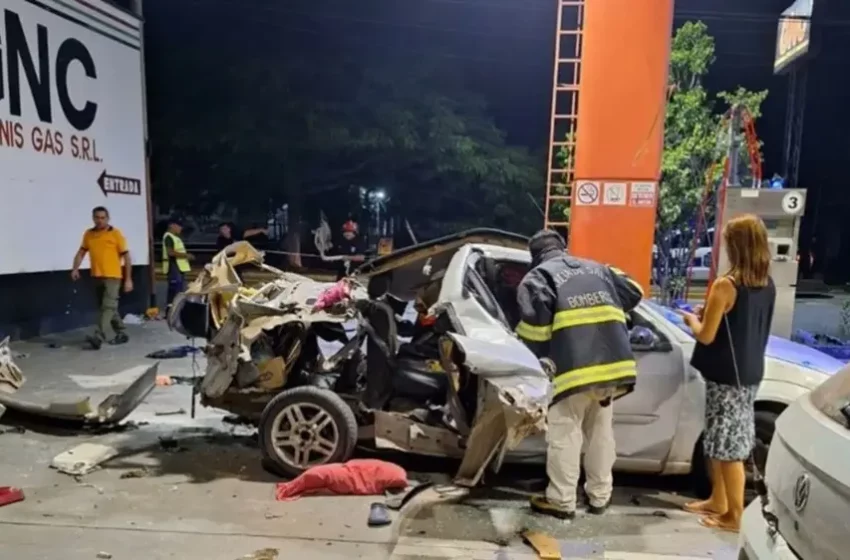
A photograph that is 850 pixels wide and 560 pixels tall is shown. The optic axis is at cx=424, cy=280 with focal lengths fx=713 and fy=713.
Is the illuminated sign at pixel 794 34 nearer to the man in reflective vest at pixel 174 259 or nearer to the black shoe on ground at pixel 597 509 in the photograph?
the black shoe on ground at pixel 597 509

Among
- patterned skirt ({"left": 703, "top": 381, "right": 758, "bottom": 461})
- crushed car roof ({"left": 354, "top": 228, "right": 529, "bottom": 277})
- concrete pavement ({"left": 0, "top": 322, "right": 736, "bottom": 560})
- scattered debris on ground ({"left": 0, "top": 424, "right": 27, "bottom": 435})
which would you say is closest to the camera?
concrete pavement ({"left": 0, "top": 322, "right": 736, "bottom": 560})

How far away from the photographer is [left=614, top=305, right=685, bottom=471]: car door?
173 inches

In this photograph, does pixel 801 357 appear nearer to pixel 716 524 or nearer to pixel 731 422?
pixel 731 422

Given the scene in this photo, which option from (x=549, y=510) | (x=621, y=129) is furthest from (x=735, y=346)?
(x=621, y=129)

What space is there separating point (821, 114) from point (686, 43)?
75.5 feet

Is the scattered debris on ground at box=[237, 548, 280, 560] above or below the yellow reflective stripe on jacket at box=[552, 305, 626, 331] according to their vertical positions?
below

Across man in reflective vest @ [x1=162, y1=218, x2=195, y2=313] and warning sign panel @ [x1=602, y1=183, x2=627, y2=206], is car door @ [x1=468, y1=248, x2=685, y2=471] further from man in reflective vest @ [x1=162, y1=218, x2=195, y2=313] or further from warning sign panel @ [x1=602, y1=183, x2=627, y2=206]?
man in reflective vest @ [x1=162, y1=218, x2=195, y2=313]

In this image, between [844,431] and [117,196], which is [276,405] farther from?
[117,196]

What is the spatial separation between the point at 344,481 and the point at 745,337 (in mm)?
2500

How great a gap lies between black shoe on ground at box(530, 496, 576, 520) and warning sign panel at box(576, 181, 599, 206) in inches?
101

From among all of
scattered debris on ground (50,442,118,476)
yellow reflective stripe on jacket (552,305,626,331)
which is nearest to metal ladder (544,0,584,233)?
yellow reflective stripe on jacket (552,305,626,331)

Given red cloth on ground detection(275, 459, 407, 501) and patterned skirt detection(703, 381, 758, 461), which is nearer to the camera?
patterned skirt detection(703, 381, 758, 461)

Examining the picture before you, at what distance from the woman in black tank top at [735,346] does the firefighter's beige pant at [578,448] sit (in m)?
0.57

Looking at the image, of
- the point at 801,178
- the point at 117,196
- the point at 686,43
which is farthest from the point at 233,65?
the point at 801,178
